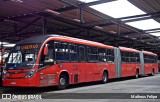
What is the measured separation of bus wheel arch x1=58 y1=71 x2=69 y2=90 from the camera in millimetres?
14824

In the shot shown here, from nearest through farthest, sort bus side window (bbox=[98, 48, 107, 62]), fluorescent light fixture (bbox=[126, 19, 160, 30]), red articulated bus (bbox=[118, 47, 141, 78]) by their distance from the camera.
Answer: bus side window (bbox=[98, 48, 107, 62]) → fluorescent light fixture (bbox=[126, 19, 160, 30]) → red articulated bus (bbox=[118, 47, 141, 78])

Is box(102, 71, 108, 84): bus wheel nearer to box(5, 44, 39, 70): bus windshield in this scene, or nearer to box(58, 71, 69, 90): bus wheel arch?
box(58, 71, 69, 90): bus wheel arch

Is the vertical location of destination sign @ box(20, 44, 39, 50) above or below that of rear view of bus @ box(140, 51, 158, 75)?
above

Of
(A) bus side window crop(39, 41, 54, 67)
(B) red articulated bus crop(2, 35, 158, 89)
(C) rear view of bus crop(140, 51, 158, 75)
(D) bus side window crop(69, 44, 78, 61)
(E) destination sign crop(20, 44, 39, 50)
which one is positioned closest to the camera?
(B) red articulated bus crop(2, 35, 158, 89)

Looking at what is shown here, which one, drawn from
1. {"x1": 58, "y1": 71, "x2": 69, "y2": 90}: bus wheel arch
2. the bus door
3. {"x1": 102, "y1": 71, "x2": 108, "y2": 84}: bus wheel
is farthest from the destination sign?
{"x1": 102, "y1": 71, "x2": 108, "y2": 84}: bus wheel

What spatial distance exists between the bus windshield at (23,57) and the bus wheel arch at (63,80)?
2.08 metres

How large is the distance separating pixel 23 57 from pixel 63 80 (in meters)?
2.65

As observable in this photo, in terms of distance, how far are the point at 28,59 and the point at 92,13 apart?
7.57 m

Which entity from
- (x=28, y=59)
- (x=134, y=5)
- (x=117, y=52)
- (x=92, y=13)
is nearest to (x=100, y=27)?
(x=117, y=52)

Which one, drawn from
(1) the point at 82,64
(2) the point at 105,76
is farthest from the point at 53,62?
(2) the point at 105,76

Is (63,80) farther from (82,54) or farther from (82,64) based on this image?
(82,54)

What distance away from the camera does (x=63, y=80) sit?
1508 centimetres

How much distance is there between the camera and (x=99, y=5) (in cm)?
1723

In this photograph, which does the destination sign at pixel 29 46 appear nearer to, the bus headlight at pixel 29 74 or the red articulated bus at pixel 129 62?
the bus headlight at pixel 29 74
